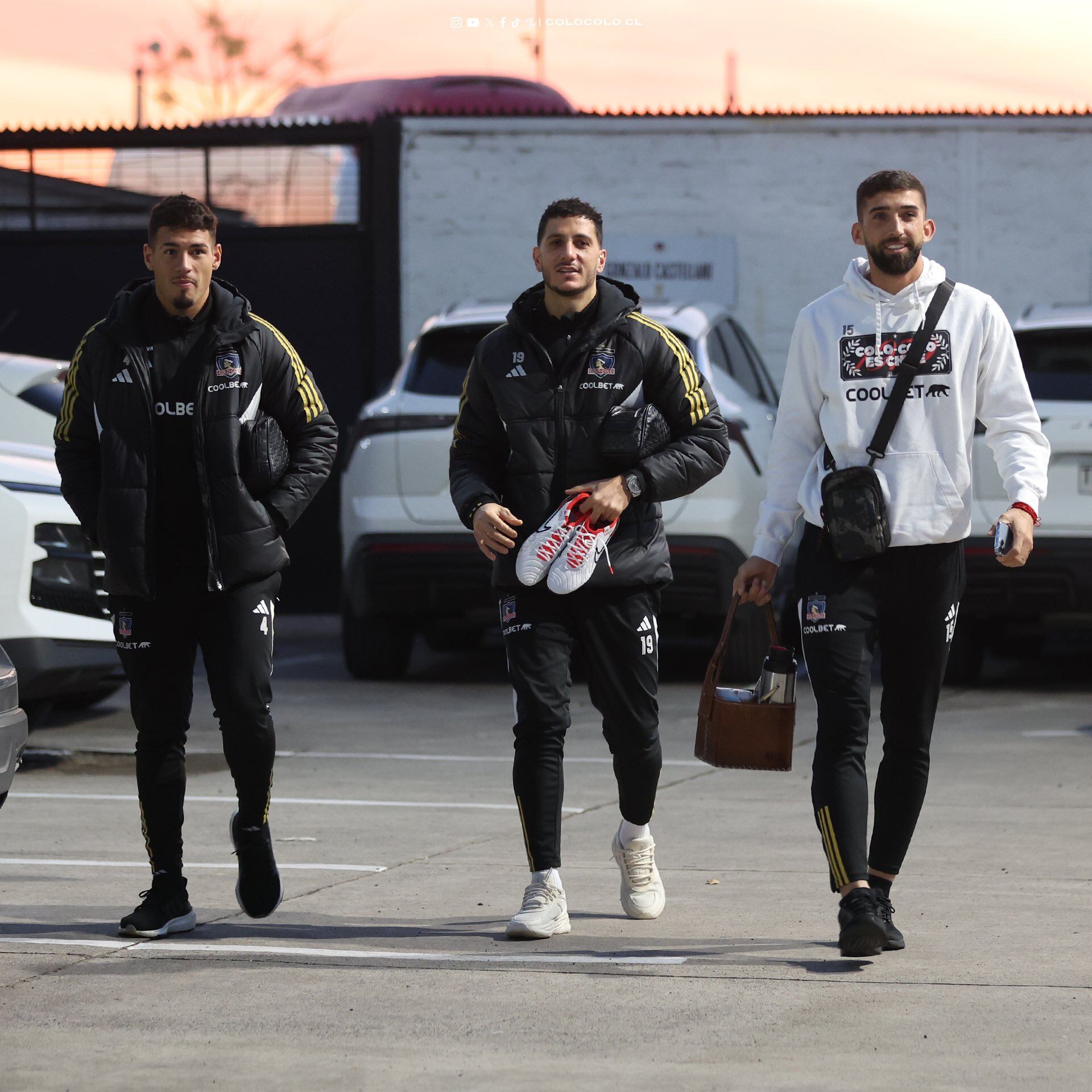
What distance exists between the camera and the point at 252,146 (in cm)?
1702

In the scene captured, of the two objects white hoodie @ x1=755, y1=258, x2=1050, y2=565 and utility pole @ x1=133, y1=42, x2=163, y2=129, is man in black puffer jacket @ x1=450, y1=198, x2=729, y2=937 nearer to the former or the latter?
white hoodie @ x1=755, y1=258, x2=1050, y2=565

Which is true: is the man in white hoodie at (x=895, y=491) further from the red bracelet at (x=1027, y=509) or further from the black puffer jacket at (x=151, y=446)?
the black puffer jacket at (x=151, y=446)

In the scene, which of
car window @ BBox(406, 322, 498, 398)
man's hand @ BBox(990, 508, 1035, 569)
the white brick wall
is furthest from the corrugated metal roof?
man's hand @ BBox(990, 508, 1035, 569)

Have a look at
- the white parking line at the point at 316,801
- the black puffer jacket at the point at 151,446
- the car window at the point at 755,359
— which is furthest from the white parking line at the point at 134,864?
the car window at the point at 755,359

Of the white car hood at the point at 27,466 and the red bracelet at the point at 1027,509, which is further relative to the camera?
the white car hood at the point at 27,466

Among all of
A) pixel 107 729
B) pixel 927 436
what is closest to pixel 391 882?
pixel 927 436

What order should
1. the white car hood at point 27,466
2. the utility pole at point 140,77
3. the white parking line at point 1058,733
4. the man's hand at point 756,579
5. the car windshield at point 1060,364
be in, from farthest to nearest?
the utility pole at point 140,77 → the car windshield at point 1060,364 → the white parking line at point 1058,733 → the white car hood at point 27,466 → the man's hand at point 756,579

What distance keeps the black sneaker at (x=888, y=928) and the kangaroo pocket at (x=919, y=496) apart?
34.2 inches

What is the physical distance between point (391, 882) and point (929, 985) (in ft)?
6.32

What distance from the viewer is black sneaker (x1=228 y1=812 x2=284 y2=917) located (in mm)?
5195

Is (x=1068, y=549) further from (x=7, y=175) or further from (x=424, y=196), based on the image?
(x=7, y=175)

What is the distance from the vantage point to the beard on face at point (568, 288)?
5215mm

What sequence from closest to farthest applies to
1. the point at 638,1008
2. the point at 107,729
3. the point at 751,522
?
1. the point at 638,1008
2. the point at 107,729
3. the point at 751,522

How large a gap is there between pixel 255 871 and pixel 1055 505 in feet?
19.9
